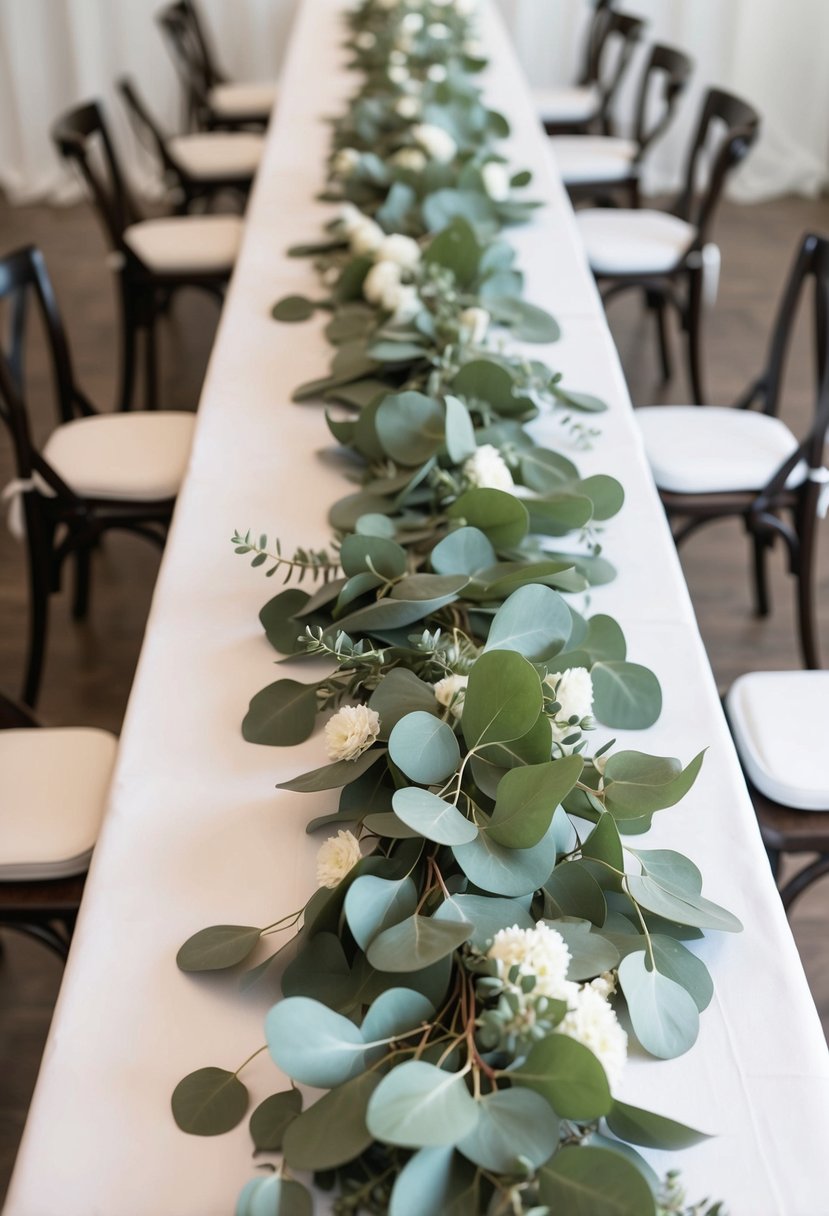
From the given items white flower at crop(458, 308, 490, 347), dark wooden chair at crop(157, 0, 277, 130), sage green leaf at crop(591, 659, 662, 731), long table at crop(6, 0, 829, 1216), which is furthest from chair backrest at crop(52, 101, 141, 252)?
sage green leaf at crop(591, 659, 662, 731)

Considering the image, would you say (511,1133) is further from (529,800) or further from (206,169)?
(206,169)

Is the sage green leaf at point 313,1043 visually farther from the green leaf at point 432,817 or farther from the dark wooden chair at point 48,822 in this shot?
the dark wooden chair at point 48,822

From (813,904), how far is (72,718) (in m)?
1.46

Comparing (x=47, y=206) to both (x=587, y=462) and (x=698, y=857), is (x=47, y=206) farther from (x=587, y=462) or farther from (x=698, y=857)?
(x=698, y=857)

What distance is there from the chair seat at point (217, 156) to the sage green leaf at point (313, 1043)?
11.4 ft

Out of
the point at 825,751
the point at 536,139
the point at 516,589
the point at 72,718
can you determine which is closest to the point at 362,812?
the point at 516,589

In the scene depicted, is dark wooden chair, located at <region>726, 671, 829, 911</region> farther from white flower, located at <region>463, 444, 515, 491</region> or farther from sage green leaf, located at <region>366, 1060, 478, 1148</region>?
sage green leaf, located at <region>366, 1060, 478, 1148</region>

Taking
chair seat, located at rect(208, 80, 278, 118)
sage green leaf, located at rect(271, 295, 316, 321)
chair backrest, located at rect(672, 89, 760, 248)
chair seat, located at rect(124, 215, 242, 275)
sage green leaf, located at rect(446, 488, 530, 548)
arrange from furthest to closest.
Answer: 1. chair seat, located at rect(208, 80, 278, 118)
2. chair seat, located at rect(124, 215, 242, 275)
3. chair backrest, located at rect(672, 89, 760, 248)
4. sage green leaf, located at rect(271, 295, 316, 321)
5. sage green leaf, located at rect(446, 488, 530, 548)

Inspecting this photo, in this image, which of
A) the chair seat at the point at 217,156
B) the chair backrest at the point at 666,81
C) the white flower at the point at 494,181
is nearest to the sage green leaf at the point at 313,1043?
the white flower at the point at 494,181

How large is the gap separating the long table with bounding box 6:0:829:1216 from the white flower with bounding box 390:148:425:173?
30.5 inches

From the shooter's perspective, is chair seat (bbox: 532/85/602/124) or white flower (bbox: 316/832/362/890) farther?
chair seat (bbox: 532/85/602/124)

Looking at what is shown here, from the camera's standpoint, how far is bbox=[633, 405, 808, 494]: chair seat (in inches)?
83.8

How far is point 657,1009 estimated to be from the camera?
0.84m

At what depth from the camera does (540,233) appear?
233 centimetres
